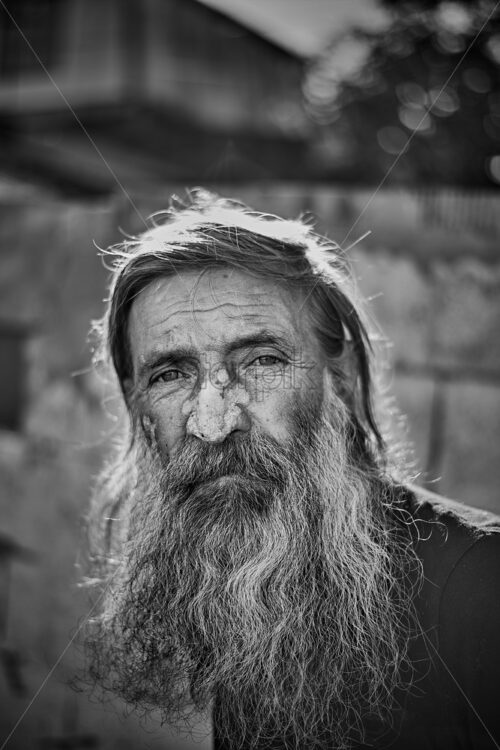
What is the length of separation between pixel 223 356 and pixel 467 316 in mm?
1317

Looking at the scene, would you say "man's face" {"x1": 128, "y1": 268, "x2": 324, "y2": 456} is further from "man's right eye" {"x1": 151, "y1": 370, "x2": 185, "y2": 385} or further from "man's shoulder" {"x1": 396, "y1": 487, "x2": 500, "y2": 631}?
"man's shoulder" {"x1": 396, "y1": 487, "x2": 500, "y2": 631}

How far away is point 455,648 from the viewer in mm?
1575

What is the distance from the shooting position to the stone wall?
2.73 metres

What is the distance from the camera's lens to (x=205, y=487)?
173cm

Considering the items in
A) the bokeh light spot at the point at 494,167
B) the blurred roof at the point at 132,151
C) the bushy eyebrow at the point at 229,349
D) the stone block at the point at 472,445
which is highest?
the blurred roof at the point at 132,151

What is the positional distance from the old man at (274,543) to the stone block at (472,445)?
766 mm

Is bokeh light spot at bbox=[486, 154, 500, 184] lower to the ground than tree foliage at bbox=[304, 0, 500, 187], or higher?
lower

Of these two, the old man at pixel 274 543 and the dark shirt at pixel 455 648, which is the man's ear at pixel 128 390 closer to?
the old man at pixel 274 543

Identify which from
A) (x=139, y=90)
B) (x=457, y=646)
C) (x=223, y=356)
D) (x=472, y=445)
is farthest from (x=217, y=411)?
(x=139, y=90)

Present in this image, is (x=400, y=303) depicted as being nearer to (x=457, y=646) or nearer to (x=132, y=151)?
(x=457, y=646)

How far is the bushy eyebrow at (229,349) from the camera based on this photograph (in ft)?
6.04

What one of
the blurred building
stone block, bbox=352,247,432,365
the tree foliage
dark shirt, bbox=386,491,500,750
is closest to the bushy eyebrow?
dark shirt, bbox=386,491,500,750

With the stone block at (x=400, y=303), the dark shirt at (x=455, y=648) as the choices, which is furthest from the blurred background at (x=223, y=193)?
the dark shirt at (x=455, y=648)

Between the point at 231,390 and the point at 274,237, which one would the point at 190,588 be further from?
the point at 274,237
